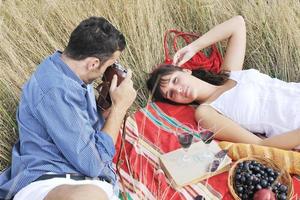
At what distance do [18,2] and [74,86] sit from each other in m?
2.35

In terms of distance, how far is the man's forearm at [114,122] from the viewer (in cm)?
324

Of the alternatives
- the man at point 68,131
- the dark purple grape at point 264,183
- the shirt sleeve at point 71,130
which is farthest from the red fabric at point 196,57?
the shirt sleeve at point 71,130

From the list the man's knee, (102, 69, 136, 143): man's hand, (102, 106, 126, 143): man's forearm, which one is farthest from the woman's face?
the man's knee

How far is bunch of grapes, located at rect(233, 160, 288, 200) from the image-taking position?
10.6 feet

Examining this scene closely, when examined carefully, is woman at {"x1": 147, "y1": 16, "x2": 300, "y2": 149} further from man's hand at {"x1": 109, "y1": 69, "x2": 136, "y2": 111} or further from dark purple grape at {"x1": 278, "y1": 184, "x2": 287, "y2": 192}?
man's hand at {"x1": 109, "y1": 69, "x2": 136, "y2": 111}

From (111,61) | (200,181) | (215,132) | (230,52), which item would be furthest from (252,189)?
(230,52)

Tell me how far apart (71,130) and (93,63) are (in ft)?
1.65

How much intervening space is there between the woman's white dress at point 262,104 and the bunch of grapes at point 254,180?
1.50ft

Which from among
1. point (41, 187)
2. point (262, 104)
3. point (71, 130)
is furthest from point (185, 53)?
point (41, 187)

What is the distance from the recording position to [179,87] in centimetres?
398

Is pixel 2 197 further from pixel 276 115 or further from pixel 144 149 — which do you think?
pixel 276 115

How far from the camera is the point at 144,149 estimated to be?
3.75 metres

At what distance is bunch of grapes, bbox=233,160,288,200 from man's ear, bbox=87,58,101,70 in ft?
4.02

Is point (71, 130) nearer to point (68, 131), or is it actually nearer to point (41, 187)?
point (68, 131)
